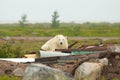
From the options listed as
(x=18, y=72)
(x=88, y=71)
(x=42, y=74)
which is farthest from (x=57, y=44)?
(x=42, y=74)

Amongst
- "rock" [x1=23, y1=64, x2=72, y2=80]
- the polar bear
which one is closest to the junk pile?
"rock" [x1=23, y1=64, x2=72, y2=80]

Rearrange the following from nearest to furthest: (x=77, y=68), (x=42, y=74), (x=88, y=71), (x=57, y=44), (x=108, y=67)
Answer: (x=42, y=74)
(x=88, y=71)
(x=77, y=68)
(x=108, y=67)
(x=57, y=44)

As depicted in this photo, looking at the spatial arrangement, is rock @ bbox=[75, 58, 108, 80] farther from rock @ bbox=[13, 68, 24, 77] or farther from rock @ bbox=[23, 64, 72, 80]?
rock @ bbox=[13, 68, 24, 77]

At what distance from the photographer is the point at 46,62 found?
12344 millimetres

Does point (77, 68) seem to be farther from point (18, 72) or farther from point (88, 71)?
point (18, 72)

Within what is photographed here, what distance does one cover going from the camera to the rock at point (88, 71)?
10123 mm

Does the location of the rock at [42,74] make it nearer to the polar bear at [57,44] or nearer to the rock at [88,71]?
the rock at [88,71]

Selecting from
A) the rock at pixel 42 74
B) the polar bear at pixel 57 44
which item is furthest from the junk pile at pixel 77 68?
the polar bear at pixel 57 44

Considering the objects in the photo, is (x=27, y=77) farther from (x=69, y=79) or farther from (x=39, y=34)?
(x=39, y=34)

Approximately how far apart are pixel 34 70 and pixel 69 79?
88 centimetres

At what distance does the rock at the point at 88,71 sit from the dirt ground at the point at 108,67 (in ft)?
1.70

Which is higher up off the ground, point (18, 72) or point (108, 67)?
point (108, 67)

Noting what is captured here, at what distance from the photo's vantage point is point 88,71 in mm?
10141

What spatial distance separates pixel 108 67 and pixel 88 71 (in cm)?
120
